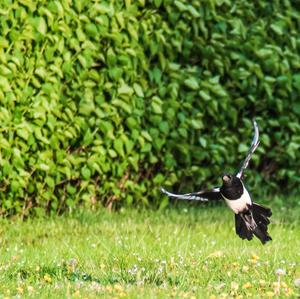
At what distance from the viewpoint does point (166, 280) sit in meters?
5.41

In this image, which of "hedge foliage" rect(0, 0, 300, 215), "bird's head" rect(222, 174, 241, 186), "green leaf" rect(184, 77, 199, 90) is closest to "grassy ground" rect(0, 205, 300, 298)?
"hedge foliage" rect(0, 0, 300, 215)

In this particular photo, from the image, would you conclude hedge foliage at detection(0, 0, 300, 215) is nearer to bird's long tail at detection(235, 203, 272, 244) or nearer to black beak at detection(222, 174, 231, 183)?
bird's long tail at detection(235, 203, 272, 244)

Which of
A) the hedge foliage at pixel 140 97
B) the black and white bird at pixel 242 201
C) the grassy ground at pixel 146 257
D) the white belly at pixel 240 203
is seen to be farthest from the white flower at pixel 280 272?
the hedge foliage at pixel 140 97

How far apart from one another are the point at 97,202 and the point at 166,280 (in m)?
2.83

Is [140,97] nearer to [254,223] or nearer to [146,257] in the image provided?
[146,257]

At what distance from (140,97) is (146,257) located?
2250 mm

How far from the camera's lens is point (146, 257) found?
20.0 feet

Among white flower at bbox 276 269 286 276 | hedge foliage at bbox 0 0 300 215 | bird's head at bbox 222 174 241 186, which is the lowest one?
hedge foliage at bbox 0 0 300 215

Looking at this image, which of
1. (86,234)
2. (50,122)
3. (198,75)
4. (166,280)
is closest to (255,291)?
(166,280)

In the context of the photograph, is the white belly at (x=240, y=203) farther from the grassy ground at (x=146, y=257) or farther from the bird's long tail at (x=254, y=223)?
the grassy ground at (x=146, y=257)

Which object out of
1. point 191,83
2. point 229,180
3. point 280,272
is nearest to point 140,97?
point 191,83

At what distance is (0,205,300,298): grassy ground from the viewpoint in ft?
17.1

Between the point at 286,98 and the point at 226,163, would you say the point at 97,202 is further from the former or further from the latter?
the point at 286,98

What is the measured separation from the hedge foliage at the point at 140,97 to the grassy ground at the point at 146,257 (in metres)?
0.33
